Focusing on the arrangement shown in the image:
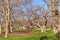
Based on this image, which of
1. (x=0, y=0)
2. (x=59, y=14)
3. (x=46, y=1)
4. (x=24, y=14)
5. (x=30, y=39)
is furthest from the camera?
(x=24, y=14)

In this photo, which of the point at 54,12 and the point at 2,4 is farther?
the point at 2,4

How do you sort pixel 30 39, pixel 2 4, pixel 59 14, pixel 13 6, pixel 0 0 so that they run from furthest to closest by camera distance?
1. pixel 13 6
2. pixel 2 4
3. pixel 0 0
4. pixel 30 39
5. pixel 59 14

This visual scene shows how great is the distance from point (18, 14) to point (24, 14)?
9.20 ft

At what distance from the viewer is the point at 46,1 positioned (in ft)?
80.1

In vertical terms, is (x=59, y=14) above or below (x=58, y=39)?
above

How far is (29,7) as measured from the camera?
57312 millimetres

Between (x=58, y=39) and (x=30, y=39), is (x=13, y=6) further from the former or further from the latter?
(x=58, y=39)

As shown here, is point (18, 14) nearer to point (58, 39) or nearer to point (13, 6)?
point (13, 6)

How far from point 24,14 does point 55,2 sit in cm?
4447

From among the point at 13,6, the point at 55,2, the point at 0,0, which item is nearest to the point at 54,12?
the point at 55,2

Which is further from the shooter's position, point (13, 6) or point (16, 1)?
point (13, 6)

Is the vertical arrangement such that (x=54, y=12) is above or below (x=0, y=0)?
below

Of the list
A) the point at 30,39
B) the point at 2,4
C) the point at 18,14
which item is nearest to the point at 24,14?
the point at 18,14

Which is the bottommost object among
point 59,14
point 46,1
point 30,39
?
point 30,39
